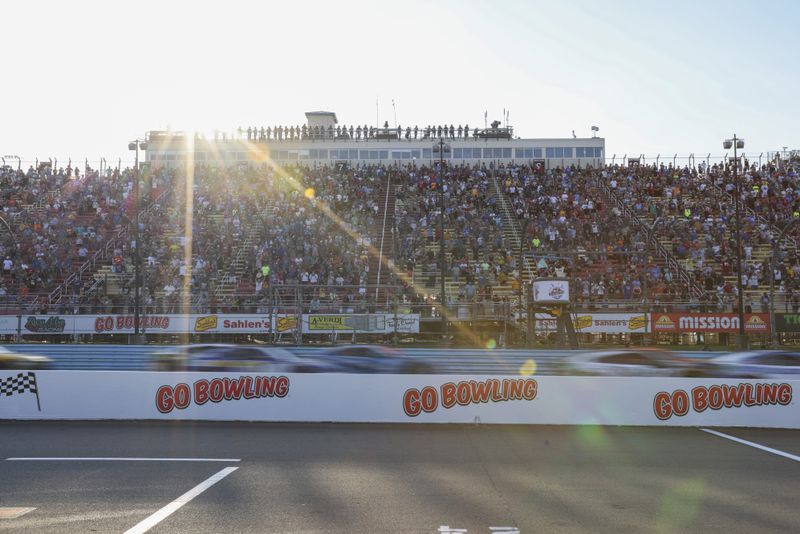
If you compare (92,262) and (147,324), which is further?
(92,262)

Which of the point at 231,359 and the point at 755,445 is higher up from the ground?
the point at 231,359

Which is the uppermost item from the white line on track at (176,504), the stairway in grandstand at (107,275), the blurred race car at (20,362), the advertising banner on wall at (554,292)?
the stairway in grandstand at (107,275)

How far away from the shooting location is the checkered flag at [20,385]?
49.4ft

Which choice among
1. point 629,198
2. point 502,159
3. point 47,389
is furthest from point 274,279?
point 502,159

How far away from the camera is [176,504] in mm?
8461

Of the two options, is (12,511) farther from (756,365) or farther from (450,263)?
(450,263)

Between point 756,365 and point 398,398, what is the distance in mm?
8526

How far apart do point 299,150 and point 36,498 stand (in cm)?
4788

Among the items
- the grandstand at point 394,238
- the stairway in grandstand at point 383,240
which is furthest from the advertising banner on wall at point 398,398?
the stairway in grandstand at point 383,240

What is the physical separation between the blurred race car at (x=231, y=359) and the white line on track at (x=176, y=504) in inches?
279

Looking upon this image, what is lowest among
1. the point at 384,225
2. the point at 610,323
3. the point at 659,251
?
the point at 610,323

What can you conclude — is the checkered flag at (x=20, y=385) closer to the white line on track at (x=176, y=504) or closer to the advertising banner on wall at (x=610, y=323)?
the white line on track at (x=176, y=504)

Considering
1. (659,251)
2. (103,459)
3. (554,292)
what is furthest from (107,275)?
(659,251)

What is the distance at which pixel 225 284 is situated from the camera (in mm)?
31844
